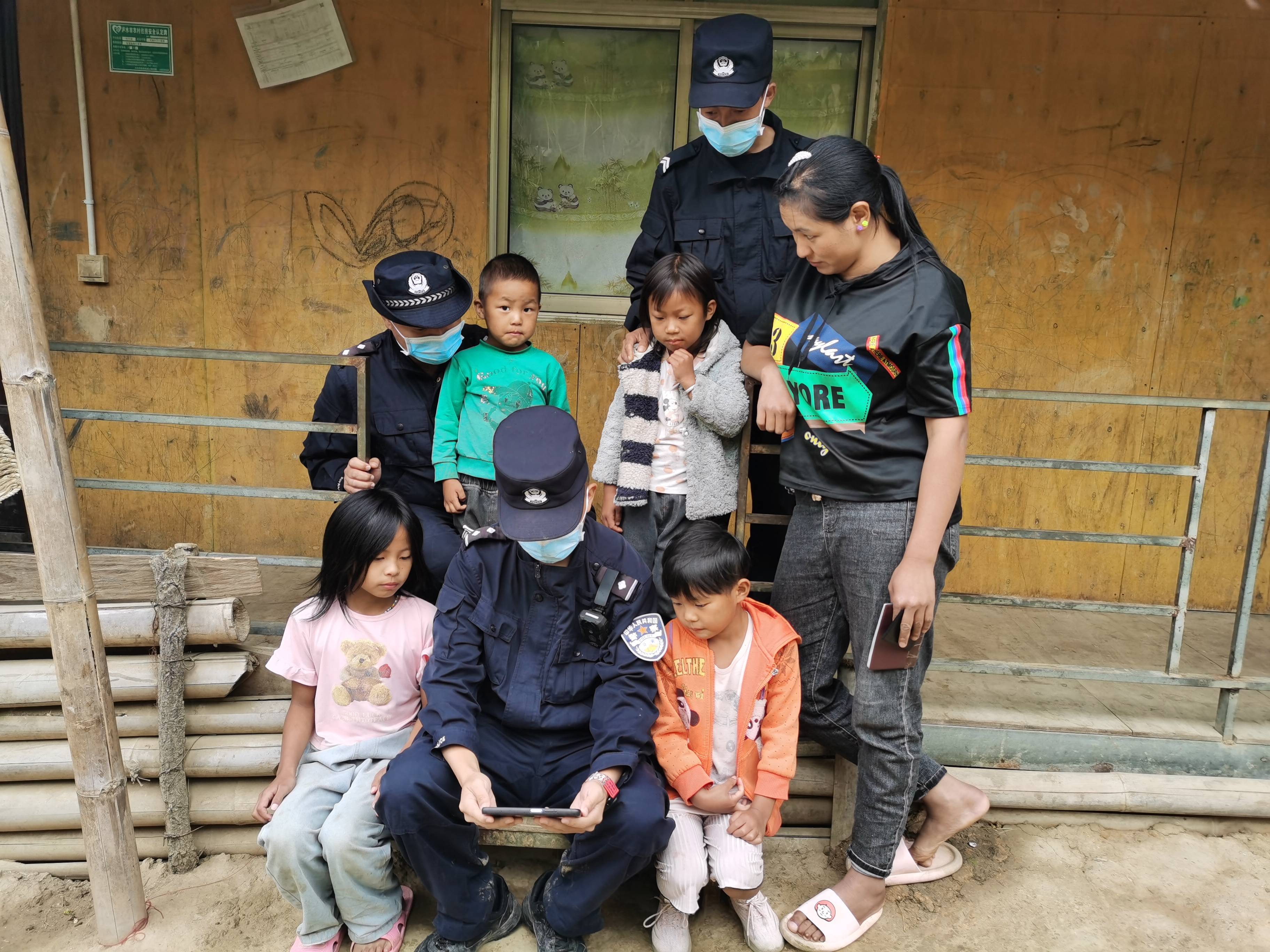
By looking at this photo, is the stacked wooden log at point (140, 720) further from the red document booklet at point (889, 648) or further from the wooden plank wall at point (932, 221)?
the wooden plank wall at point (932, 221)

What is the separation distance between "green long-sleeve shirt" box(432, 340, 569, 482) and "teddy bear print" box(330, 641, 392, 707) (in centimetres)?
59

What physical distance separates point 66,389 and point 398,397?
8.68 feet

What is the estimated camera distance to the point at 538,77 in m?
4.40

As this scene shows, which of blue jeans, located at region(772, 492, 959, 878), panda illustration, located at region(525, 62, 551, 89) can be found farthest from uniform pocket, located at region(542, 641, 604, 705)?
panda illustration, located at region(525, 62, 551, 89)

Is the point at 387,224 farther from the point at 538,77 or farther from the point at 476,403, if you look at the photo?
the point at 476,403

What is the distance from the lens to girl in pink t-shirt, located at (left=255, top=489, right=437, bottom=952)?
2.30 meters

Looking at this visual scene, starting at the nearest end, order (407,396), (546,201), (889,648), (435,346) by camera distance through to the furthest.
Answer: (889,648), (435,346), (407,396), (546,201)

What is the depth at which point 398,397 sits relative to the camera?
2918mm

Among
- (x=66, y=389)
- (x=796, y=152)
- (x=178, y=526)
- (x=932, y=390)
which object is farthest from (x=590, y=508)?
(x=66, y=389)

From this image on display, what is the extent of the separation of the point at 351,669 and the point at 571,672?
63 cm

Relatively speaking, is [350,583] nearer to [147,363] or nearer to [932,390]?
[932,390]

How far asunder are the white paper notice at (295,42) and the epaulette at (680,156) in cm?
211

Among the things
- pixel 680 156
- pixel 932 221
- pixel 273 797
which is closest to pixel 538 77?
pixel 680 156

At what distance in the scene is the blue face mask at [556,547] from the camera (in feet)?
7.36
